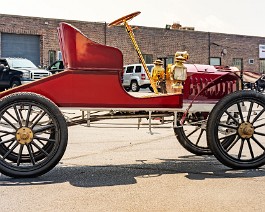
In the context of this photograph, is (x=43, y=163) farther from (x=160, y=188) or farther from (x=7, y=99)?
(x=160, y=188)

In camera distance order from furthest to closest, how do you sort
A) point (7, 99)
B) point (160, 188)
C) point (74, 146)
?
point (74, 146) < point (7, 99) < point (160, 188)

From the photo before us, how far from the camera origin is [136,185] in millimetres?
4605

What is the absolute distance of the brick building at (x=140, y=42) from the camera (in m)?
33.5

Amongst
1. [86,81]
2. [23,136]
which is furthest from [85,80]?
[23,136]

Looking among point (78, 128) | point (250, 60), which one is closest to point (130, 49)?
point (250, 60)

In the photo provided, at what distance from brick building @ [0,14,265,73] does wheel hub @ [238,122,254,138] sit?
22086 mm

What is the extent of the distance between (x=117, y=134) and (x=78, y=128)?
4.40 feet

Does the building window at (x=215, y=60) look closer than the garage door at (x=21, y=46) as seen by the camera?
No

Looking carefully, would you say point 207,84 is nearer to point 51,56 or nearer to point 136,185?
point 136,185

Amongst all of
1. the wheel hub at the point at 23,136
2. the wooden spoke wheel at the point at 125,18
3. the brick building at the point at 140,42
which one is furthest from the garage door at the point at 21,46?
the wheel hub at the point at 23,136

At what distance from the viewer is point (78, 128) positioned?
10.1 meters

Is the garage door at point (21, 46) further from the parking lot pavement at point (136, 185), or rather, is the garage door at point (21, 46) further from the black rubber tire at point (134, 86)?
the parking lot pavement at point (136, 185)

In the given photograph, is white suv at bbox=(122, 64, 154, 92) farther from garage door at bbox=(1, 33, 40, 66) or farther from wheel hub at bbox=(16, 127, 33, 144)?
wheel hub at bbox=(16, 127, 33, 144)

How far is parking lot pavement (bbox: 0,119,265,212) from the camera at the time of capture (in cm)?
388
